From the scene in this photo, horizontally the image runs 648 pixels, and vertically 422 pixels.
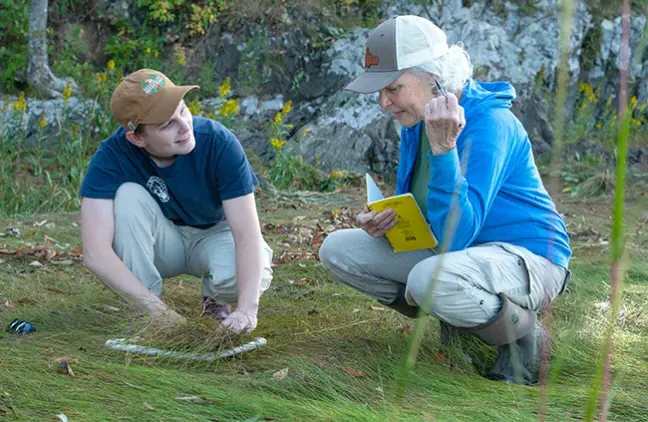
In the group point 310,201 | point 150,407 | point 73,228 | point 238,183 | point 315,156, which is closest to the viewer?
point 150,407

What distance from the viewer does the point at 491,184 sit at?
288cm

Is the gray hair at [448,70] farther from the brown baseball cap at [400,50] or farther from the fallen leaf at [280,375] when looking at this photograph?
the fallen leaf at [280,375]

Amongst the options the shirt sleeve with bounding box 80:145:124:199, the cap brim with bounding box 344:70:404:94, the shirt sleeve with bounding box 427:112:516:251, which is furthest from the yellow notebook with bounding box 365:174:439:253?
the shirt sleeve with bounding box 80:145:124:199

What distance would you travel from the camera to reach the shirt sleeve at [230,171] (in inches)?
132

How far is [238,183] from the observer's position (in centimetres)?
335

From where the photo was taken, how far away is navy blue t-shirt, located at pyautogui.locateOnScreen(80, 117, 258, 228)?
3.37 metres

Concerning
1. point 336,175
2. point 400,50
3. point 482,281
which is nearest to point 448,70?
point 400,50

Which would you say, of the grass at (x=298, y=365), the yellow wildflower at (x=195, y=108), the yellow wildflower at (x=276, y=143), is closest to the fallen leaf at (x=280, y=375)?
the grass at (x=298, y=365)

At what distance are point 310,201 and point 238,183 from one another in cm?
498

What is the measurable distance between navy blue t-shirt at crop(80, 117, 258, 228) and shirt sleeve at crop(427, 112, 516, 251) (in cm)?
82

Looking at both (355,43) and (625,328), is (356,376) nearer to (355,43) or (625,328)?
(625,328)

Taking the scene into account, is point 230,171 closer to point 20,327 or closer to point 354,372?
point 354,372

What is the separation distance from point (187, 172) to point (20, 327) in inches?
36.4

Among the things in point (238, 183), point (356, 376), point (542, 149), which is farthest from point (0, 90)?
point (356, 376)
